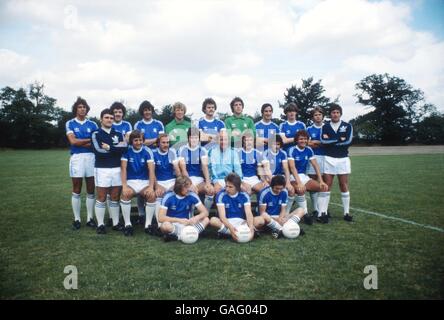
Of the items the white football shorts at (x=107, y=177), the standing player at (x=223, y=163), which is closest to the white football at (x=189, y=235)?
the standing player at (x=223, y=163)

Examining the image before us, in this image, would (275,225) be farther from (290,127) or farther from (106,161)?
(106,161)

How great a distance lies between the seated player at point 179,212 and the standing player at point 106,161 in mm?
1063

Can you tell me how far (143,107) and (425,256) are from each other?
506 centimetres

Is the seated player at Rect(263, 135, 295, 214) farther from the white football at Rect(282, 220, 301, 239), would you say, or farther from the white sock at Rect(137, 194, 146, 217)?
the white sock at Rect(137, 194, 146, 217)

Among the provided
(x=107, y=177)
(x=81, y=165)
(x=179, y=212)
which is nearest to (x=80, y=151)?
(x=81, y=165)

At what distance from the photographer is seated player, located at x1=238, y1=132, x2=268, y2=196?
6.24m

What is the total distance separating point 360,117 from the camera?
58969 millimetres

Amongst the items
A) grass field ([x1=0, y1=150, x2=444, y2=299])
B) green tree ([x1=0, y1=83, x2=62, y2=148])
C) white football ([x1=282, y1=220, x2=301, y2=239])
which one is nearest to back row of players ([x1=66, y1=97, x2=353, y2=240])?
white football ([x1=282, y1=220, x2=301, y2=239])

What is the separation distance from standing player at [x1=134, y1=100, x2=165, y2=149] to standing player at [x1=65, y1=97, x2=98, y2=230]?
0.89m

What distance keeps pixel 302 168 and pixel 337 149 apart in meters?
0.75

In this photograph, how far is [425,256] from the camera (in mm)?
4277

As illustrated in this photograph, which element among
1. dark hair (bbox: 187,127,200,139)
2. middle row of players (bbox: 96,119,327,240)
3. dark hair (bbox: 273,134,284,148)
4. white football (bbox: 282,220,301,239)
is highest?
dark hair (bbox: 187,127,200,139)

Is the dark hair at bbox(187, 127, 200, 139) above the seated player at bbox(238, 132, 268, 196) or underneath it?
above

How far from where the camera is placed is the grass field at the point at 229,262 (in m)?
3.39
